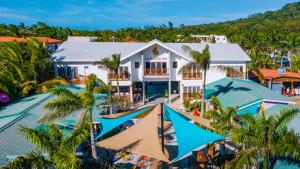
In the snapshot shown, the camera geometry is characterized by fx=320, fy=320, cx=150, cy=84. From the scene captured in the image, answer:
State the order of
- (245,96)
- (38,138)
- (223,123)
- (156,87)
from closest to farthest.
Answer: (38,138) → (223,123) → (245,96) → (156,87)

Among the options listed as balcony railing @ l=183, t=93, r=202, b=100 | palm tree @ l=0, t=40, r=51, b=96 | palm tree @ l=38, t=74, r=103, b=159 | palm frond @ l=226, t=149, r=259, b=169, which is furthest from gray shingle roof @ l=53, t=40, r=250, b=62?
palm frond @ l=226, t=149, r=259, b=169

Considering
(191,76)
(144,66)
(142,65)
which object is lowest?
(191,76)

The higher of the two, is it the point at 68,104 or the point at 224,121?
the point at 68,104

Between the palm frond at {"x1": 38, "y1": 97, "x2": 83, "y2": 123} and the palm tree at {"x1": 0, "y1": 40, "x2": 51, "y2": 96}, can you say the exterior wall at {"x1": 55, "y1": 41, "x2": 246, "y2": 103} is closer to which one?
the palm tree at {"x1": 0, "y1": 40, "x2": 51, "y2": 96}

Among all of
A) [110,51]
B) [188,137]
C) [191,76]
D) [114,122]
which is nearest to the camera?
[188,137]

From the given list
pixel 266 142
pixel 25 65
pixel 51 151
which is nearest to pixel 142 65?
pixel 25 65

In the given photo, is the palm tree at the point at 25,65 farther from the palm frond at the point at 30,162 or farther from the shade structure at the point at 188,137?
the palm frond at the point at 30,162

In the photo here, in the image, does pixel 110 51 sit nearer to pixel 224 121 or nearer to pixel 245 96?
pixel 245 96
